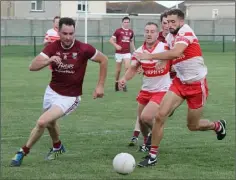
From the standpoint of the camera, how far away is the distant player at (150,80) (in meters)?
10.3

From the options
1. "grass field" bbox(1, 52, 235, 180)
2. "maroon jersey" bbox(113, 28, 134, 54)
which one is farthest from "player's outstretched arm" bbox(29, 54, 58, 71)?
"maroon jersey" bbox(113, 28, 134, 54)

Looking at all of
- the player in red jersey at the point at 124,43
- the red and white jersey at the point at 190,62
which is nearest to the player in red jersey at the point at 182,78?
the red and white jersey at the point at 190,62

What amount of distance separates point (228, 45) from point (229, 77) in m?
21.7

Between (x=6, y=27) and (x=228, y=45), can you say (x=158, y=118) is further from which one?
(x=6, y=27)

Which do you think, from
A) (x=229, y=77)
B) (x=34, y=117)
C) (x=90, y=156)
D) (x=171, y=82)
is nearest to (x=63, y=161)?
(x=90, y=156)

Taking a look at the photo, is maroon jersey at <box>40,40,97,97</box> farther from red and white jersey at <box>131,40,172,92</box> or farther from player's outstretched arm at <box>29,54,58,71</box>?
red and white jersey at <box>131,40,172,92</box>

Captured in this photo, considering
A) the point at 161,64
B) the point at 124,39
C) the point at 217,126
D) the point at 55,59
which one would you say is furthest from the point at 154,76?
the point at 124,39

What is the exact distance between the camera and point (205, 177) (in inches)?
335

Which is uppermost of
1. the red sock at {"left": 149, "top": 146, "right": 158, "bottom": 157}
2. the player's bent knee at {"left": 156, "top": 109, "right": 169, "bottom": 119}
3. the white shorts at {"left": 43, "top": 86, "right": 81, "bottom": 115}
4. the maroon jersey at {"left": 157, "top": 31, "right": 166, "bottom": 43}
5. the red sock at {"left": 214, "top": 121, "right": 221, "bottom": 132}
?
the maroon jersey at {"left": 157, "top": 31, "right": 166, "bottom": 43}

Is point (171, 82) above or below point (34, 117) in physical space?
above

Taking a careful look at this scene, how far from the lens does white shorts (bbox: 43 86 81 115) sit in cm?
969

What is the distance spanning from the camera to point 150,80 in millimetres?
10562

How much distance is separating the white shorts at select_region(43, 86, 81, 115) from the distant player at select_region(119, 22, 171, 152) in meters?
0.95

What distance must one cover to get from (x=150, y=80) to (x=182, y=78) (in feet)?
3.31
